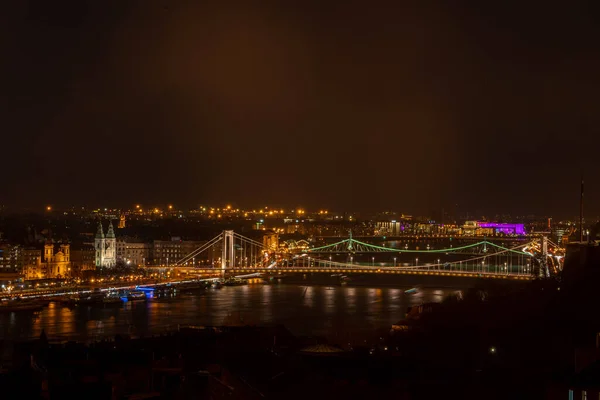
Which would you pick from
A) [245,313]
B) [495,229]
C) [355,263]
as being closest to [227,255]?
[355,263]

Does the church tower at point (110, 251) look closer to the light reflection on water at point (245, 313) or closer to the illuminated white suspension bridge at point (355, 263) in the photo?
the illuminated white suspension bridge at point (355, 263)

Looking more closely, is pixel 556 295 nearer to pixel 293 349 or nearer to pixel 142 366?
pixel 293 349

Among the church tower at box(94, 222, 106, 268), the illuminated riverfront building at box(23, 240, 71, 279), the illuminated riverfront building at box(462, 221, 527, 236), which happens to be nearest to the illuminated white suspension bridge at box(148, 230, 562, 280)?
the church tower at box(94, 222, 106, 268)

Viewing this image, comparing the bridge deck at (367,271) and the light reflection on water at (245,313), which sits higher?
the bridge deck at (367,271)

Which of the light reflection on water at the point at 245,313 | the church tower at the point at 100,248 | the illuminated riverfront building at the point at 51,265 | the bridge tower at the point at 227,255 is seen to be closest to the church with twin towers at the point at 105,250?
the church tower at the point at 100,248

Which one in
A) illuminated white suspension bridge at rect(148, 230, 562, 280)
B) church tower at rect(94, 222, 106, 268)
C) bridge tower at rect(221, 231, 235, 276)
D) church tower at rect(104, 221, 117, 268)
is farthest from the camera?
church tower at rect(104, 221, 117, 268)

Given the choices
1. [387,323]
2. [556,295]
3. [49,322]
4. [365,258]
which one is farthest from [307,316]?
[365,258]

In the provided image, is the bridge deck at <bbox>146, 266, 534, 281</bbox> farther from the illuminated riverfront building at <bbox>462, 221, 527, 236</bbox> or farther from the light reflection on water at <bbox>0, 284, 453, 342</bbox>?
the illuminated riverfront building at <bbox>462, 221, 527, 236</bbox>

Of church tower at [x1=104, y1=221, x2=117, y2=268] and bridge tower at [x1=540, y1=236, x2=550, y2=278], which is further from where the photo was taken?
church tower at [x1=104, y1=221, x2=117, y2=268]
